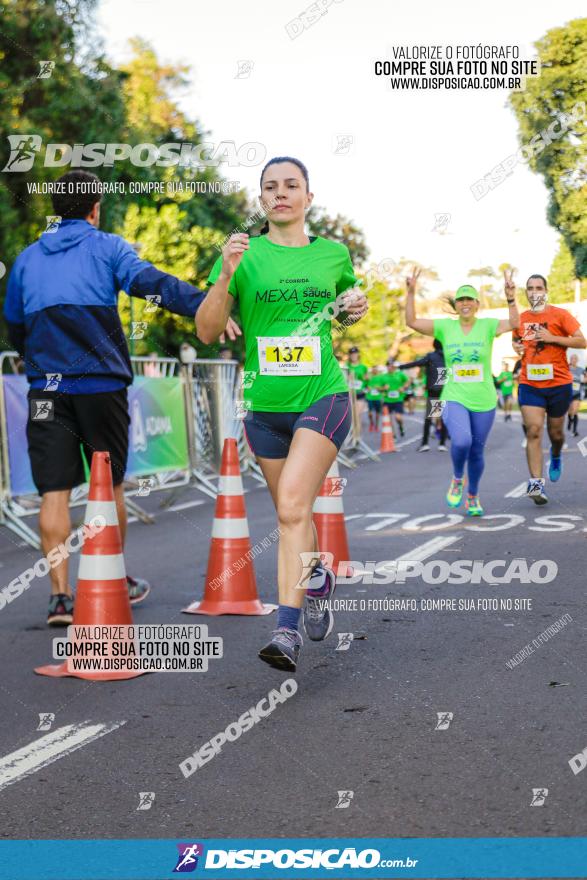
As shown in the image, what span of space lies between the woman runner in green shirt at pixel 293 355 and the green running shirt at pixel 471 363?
5655 millimetres

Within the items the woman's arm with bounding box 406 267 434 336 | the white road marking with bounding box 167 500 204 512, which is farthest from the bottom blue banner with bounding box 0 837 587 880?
the white road marking with bounding box 167 500 204 512

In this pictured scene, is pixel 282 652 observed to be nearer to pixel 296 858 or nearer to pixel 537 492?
pixel 296 858

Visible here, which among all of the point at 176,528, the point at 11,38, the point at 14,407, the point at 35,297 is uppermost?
the point at 11,38

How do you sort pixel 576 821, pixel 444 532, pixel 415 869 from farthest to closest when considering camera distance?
pixel 444 532 → pixel 576 821 → pixel 415 869

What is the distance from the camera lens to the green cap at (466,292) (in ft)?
37.1

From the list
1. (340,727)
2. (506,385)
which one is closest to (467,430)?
(340,727)

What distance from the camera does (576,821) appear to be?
11.1 ft

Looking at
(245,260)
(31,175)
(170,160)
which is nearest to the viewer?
(245,260)

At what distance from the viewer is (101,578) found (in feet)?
18.6

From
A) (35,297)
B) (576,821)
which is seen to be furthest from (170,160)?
(576,821)

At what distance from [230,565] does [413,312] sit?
4472mm

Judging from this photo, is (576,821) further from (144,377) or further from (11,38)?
(11,38)

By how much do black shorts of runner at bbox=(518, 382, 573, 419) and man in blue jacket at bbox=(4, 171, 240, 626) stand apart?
22.0 feet

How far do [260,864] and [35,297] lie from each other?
4.05 m
